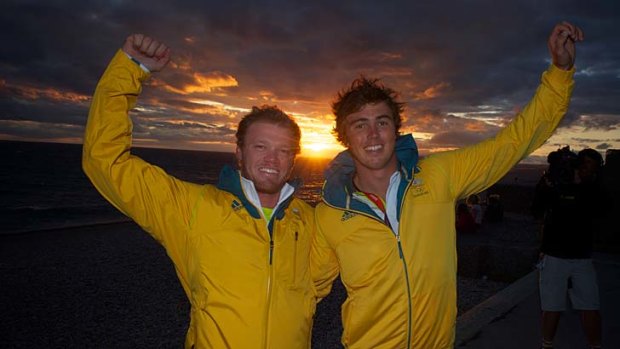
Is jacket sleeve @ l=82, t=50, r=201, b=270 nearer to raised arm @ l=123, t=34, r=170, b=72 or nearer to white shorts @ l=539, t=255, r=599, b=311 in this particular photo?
raised arm @ l=123, t=34, r=170, b=72

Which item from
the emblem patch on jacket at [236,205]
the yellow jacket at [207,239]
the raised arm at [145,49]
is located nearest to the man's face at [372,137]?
the yellow jacket at [207,239]

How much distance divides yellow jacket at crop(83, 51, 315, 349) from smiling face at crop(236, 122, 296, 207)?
0.25m

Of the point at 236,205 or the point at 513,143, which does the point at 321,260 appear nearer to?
the point at 236,205

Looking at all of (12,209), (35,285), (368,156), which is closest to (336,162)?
(368,156)

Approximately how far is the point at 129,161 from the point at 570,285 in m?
5.58

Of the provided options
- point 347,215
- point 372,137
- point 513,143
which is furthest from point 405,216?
point 513,143

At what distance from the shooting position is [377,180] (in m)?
3.41

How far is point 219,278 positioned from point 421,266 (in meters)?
1.49

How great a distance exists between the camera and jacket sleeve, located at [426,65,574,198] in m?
3.04

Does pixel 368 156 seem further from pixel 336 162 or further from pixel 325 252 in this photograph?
pixel 325 252

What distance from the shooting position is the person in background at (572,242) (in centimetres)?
499

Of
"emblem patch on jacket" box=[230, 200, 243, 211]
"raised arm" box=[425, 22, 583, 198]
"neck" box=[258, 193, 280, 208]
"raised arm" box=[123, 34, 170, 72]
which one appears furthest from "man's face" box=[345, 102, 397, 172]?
"raised arm" box=[123, 34, 170, 72]

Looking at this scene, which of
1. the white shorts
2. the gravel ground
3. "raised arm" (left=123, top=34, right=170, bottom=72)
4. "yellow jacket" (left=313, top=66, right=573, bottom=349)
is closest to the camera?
"raised arm" (left=123, top=34, right=170, bottom=72)

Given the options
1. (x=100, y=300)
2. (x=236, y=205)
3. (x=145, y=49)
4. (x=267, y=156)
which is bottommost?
(x=100, y=300)
